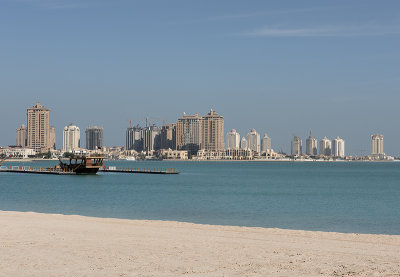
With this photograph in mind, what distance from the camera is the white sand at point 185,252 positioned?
15742 millimetres

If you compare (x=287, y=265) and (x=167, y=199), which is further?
(x=167, y=199)

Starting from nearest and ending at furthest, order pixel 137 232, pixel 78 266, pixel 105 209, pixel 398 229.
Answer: pixel 78 266 → pixel 137 232 → pixel 398 229 → pixel 105 209

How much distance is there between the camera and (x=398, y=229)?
32531 mm

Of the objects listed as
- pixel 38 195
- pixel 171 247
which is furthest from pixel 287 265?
pixel 38 195

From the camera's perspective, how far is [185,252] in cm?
1917

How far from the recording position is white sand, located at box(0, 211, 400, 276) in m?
15.7

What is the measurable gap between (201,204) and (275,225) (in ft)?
56.4

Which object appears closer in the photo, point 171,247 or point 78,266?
point 78,266

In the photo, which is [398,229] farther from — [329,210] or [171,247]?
[171,247]

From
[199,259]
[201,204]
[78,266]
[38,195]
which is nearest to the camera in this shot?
[78,266]

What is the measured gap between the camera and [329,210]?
150 feet

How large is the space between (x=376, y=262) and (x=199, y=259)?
16.8 feet

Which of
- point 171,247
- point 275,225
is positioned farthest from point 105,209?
point 171,247

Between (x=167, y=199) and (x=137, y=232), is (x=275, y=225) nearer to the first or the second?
(x=137, y=232)
